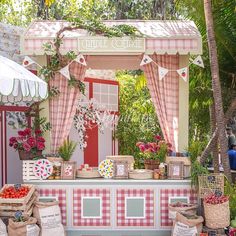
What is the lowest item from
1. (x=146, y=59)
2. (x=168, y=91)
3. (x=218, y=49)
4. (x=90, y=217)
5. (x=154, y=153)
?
(x=90, y=217)

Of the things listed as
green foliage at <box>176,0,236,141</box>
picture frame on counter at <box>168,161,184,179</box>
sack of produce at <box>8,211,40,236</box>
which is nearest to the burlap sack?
→ sack of produce at <box>8,211,40,236</box>

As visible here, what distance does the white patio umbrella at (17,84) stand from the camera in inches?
184

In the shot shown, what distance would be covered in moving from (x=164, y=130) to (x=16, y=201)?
→ 2699 mm

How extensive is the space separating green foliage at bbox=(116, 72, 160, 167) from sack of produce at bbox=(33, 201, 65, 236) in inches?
194

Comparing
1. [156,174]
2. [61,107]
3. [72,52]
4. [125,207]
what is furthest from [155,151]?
[72,52]

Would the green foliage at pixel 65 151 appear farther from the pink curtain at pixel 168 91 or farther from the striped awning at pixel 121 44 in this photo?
the pink curtain at pixel 168 91

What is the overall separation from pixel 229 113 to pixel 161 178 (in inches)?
109

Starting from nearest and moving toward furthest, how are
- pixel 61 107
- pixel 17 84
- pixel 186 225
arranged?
pixel 17 84
pixel 186 225
pixel 61 107

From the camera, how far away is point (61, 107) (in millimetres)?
7938

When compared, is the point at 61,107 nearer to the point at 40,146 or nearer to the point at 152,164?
the point at 40,146

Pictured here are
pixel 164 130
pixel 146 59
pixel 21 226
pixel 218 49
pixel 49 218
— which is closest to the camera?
pixel 21 226

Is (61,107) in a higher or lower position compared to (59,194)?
higher

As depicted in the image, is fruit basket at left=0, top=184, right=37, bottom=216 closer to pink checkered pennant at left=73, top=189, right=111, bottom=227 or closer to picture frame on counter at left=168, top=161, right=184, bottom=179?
pink checkered pennant at left=73, top=189, right=111, bottom=227

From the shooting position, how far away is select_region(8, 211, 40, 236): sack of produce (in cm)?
648
